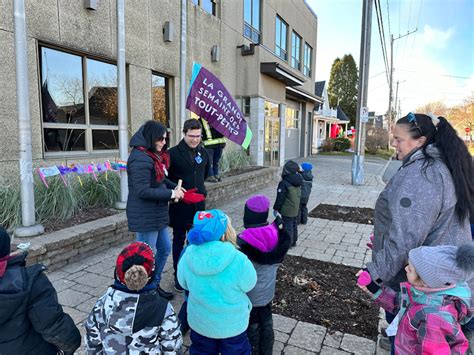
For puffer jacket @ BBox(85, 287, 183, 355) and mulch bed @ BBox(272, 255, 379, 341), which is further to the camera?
mulch bed @ BBox(272, 255, 379, 341)

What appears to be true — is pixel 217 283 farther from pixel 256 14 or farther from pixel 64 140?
pixel 256 14

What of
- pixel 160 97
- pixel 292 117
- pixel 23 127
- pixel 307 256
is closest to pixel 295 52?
pixel 292 117

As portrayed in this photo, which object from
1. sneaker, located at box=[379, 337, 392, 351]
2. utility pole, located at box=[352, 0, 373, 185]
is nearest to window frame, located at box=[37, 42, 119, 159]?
sneaker, located at box=[379, 337, 392, 351]

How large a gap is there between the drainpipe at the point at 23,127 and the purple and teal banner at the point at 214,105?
2492 mm

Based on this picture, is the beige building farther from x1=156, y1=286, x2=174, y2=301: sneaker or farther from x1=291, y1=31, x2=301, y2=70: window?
x1=291, y1=31, x2=301, y2=70: window

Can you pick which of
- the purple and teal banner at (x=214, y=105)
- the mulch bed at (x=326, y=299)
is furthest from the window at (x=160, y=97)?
the mulch bed at (x=326, y=299)

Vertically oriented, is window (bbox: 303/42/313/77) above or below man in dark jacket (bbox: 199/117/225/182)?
above

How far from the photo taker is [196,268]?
2021 mm

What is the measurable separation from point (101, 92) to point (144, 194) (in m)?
5.28

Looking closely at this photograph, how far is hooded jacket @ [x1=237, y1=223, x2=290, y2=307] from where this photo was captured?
7.88 feet

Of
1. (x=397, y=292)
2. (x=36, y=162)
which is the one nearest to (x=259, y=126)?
(x=36, y=162)

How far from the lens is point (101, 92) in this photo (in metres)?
7.36

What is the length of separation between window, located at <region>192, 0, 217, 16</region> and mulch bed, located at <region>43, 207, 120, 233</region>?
23.7 feet

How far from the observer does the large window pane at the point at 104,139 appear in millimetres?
7266
